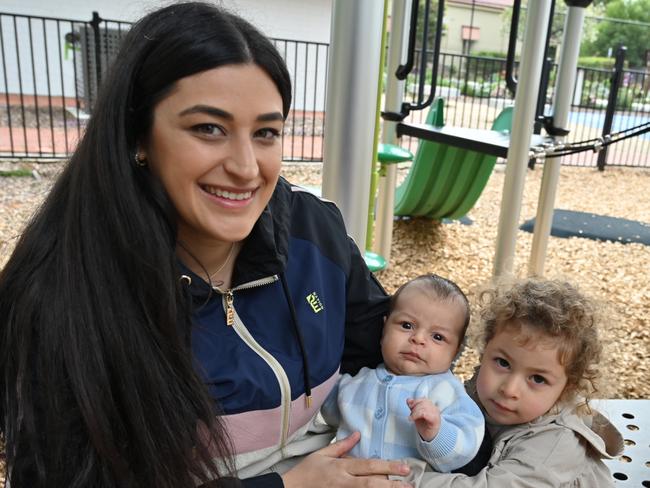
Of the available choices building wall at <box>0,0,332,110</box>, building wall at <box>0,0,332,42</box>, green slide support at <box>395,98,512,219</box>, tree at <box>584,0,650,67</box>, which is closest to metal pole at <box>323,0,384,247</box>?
green slide support at <box>395,98,512,219</box>

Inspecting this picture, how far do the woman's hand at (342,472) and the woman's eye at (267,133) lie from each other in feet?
2.32

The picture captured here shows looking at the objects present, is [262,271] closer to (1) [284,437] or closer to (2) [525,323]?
(1) [284,437]

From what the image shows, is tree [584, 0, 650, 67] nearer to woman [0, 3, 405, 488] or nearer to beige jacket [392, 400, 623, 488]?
beige jacket [392, 400, 623, 488]

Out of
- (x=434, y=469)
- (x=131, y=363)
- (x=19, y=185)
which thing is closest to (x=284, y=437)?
(x=434, y=469)

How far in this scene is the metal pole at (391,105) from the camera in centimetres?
413

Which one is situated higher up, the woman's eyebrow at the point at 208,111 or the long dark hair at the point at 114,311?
the woman's eyebrow at the point at 208,111

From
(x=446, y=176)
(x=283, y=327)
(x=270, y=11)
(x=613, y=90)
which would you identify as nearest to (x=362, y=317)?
(x=283, y=327)

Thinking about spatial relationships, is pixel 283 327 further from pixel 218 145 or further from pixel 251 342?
pixel 218 145

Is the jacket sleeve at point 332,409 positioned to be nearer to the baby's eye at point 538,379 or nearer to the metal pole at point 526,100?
the baby's eye at point 538,379

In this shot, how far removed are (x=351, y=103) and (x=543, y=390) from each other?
1214 mm

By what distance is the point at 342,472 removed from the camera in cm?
139

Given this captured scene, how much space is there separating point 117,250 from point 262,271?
0.34 meters

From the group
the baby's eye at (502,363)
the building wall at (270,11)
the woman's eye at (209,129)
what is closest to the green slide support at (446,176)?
the baby's eye at (502,363)

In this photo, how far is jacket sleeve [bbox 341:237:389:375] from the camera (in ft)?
5.46
